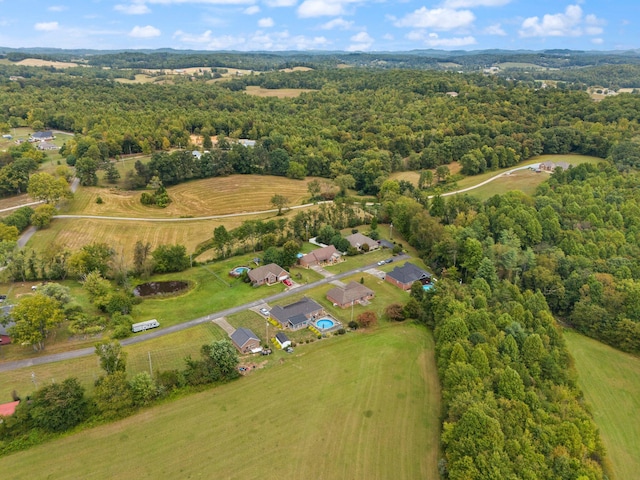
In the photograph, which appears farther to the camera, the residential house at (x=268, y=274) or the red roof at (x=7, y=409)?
the residential house at (x=268, y=274)

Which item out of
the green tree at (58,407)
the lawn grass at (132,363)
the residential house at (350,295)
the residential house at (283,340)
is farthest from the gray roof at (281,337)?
the green tree at (58,407)

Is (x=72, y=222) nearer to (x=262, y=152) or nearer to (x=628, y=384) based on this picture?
(x=262, y=152)

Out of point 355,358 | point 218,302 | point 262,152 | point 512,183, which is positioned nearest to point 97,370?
point 218,302

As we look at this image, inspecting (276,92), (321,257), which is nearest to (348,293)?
(321,257)

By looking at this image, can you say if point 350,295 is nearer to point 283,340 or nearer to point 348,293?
point 348,293

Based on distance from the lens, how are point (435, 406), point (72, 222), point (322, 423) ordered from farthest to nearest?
point (72, 222) → point (435, 406) → point (322, 423)

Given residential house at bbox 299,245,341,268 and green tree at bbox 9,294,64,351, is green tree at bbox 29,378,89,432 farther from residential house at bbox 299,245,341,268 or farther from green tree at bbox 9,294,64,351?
residential house at bbox 299,245,341,268

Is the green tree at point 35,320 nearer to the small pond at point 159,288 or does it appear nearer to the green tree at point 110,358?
the green tree at point 110,358
